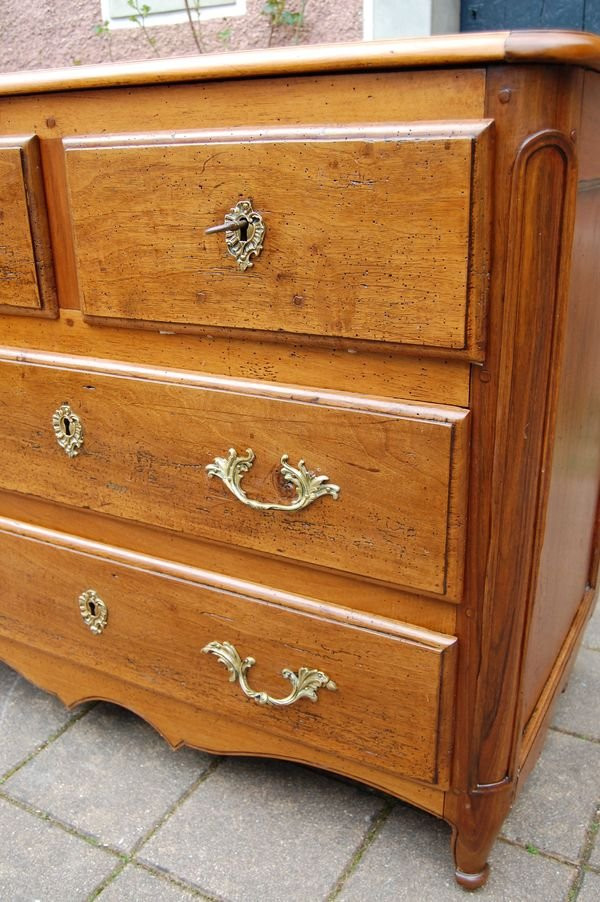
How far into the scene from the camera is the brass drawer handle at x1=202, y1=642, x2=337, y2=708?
1189 millimetres

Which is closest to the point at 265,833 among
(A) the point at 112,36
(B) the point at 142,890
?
(B) the point at 142,890

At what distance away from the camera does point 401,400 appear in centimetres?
101

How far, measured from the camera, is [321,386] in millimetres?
1059

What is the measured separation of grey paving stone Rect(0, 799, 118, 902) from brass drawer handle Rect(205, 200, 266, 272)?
3.07 ft

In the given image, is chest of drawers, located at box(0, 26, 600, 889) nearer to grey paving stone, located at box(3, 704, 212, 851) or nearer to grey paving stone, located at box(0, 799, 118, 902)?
grey paving stone, located at box(3, 704, 212, 851)

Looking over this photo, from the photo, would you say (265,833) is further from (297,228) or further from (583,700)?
(297,228)

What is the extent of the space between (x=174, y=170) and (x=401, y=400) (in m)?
0.40

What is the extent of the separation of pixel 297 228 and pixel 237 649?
637 millimetres

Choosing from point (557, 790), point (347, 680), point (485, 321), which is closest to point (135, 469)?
point (347, 680)

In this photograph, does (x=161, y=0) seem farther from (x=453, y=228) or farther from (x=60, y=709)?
(x=60, y=709)

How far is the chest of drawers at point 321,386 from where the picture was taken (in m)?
0.90

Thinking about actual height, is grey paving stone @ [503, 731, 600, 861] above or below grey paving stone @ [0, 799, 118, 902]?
below

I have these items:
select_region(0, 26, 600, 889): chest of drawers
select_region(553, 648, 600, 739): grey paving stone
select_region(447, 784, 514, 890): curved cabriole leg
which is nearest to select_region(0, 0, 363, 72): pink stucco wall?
select_region(0, 26, 600, 889): chest of drawers

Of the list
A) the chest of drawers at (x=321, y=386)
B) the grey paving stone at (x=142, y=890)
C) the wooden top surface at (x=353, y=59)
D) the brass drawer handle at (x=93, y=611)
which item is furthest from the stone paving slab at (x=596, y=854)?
the wooden top surface at (x=353, y=59)
